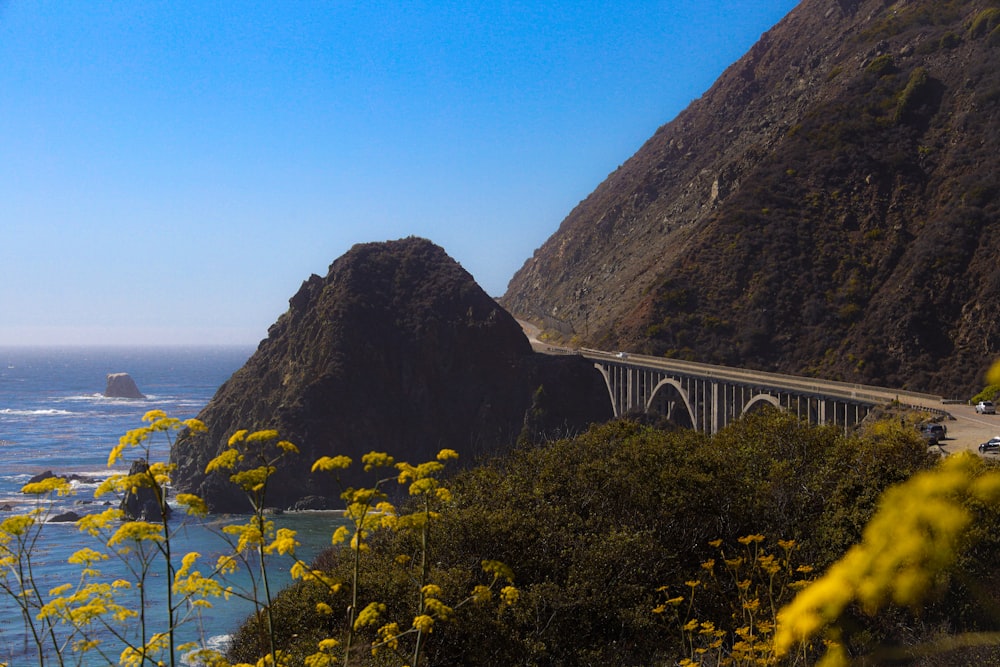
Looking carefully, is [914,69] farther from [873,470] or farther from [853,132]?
[873,470]

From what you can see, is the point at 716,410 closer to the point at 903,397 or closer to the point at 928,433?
the point at 903,397

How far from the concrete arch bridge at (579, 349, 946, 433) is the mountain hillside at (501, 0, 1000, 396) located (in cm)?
645

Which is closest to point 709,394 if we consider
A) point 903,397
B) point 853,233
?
point 903,397

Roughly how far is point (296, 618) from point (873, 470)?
11408 mm

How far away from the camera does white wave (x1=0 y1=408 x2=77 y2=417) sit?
413ft

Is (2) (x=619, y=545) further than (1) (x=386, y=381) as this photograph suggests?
No

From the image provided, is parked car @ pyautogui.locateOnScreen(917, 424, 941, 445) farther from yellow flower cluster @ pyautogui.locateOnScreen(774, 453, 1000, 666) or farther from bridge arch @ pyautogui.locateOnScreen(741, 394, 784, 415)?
yellow flower cluster @ pyautogui.locateOnScreen(774, 453, 1000, 666)

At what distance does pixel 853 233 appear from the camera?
66.6 meters

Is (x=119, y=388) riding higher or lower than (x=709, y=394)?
lower

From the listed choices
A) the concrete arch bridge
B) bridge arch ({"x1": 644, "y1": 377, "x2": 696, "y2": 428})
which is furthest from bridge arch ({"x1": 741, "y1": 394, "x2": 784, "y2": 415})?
bridge arch ({"x1": 644, "y1": 377, "x2": 696, "y2": 428})

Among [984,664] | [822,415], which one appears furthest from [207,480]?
[984,664]

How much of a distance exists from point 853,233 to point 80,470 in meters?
72.1

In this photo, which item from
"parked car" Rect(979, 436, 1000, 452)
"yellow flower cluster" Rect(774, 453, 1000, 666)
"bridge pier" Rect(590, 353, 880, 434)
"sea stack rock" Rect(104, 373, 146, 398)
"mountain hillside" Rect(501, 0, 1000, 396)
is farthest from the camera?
"sea stack rock" Rect(104, 373, 146, 398)

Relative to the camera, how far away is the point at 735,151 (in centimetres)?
10275
